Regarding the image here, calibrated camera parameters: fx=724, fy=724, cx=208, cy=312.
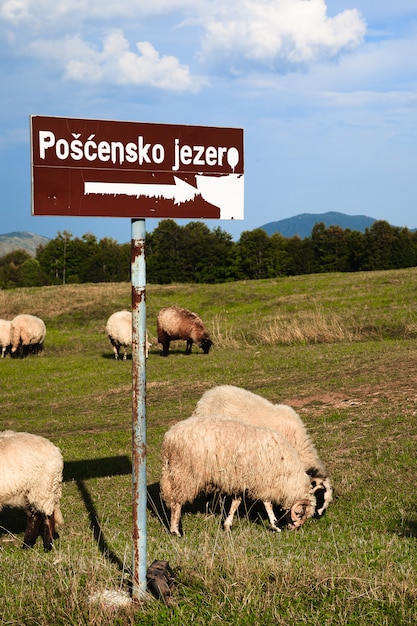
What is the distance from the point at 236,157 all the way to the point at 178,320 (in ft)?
68.7

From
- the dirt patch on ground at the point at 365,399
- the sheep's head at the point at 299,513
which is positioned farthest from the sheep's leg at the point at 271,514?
the dirt patch on ground at the point at 365,399

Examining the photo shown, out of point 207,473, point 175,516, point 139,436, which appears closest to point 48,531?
point 175,516

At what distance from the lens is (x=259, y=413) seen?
1020cm

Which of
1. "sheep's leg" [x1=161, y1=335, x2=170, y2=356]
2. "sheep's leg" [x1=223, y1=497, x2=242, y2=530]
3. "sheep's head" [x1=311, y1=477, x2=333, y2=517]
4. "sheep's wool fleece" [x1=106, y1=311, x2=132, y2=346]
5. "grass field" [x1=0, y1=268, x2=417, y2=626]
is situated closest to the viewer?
"grass field" [x1=0, y1=268, x2=417, y2=626]

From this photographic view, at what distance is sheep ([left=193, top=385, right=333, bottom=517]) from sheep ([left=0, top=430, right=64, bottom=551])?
2.64 meters

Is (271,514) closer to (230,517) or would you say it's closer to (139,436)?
(230,517)

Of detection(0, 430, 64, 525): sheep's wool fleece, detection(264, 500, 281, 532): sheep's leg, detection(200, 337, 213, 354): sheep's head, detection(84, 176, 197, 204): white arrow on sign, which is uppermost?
detection(84, 176, 197, 204): white arrow on sign

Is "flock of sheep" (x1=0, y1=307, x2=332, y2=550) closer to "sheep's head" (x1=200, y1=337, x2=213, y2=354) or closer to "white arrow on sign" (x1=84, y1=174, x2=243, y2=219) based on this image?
"white arrow on sign" (x1=84, y1=174, x2=243, y2=219)

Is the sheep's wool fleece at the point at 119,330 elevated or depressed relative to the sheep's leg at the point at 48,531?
elevated

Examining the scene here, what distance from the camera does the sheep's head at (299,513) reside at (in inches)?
340

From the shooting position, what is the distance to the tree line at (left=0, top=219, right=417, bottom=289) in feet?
290

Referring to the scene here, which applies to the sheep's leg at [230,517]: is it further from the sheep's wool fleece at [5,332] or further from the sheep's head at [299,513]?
the sheep's wool fleece at [5,332]

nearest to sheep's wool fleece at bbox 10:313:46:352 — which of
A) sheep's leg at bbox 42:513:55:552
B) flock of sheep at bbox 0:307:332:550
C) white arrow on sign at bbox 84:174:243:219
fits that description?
flock of sheep at bbox 0:307:332:550

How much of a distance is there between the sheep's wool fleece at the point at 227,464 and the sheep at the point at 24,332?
64.1ft
